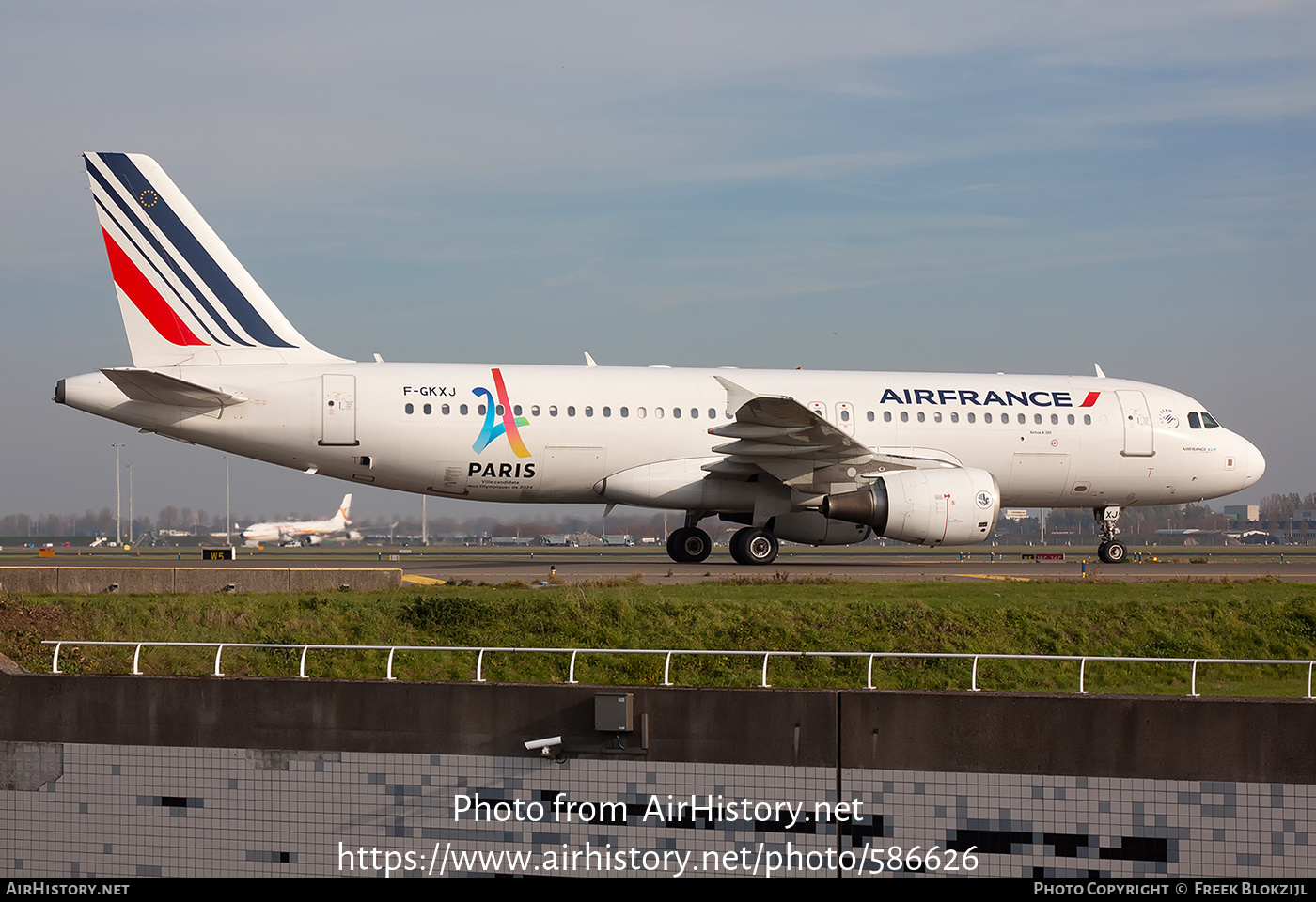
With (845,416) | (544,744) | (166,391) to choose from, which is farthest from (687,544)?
(544,744)

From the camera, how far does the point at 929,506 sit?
2605cm

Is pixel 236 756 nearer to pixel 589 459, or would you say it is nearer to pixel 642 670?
pixel 642 670

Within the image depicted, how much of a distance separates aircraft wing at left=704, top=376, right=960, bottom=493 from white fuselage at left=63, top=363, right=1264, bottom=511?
34.2 inches

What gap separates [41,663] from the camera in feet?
56.4

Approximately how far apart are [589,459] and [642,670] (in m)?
13.1

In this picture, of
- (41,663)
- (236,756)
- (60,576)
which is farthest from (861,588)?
(60,576)

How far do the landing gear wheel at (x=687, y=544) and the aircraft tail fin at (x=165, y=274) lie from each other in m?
10.1

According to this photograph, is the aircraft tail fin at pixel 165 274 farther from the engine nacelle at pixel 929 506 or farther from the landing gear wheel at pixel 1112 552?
the landing gear wheel at pixel 1112 552

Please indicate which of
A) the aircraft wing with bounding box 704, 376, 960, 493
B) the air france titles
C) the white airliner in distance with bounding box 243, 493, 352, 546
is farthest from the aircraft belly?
the white airliner in distance with bounding box 243, 493, 352, 546

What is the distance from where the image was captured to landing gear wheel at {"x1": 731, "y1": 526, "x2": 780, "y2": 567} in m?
28.3

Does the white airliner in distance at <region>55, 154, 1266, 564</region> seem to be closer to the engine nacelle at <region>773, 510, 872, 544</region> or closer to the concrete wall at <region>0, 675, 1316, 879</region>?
the engine nacelle at <region>773, 510, 872, 544</region>

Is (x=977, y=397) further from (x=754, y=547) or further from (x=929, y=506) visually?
(x=754, y=547)

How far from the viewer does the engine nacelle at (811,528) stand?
2853 cm

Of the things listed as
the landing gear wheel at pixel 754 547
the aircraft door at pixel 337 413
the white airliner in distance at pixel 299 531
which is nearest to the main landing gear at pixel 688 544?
the landing gear wheel at pixel 754 547
